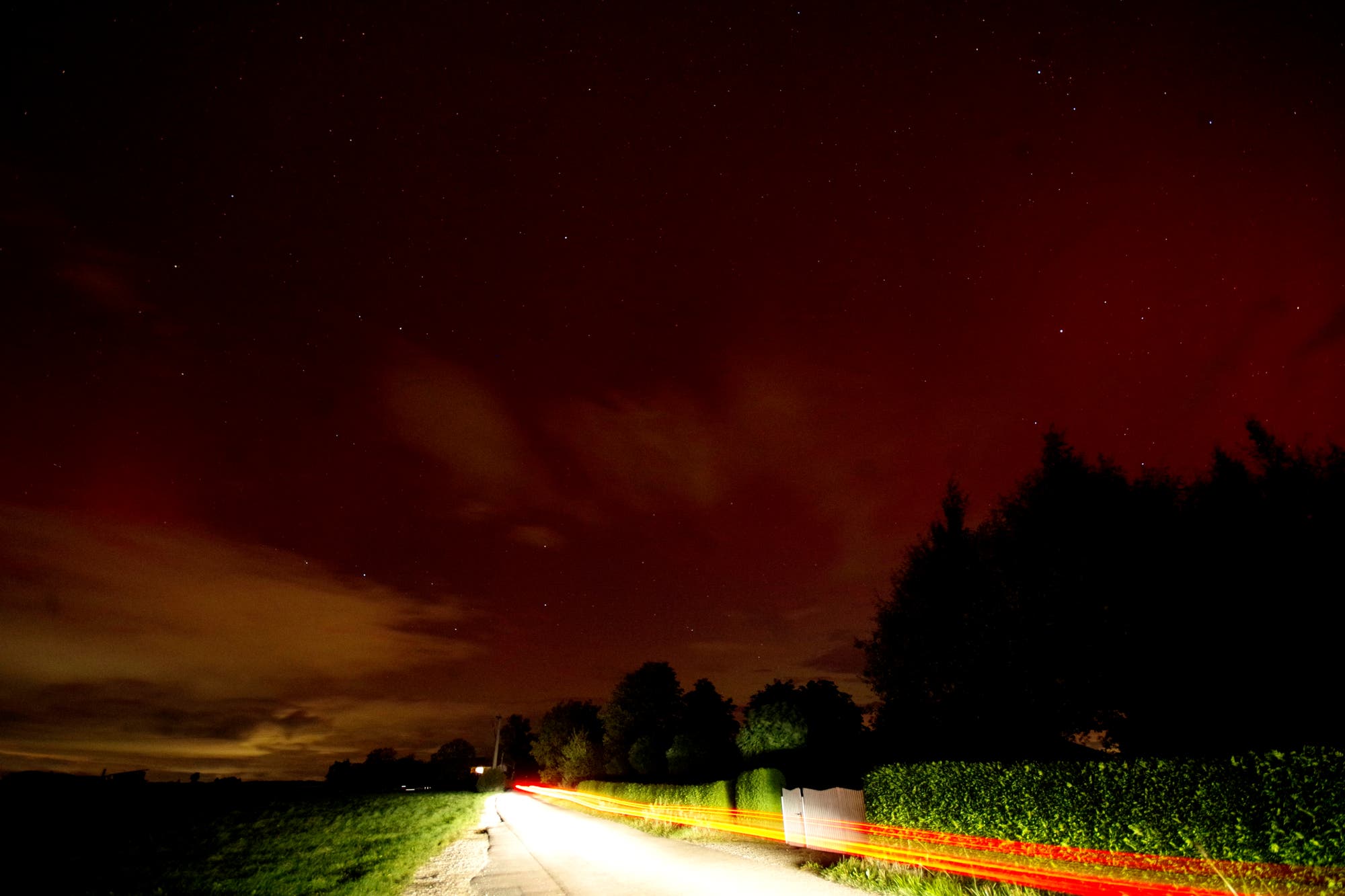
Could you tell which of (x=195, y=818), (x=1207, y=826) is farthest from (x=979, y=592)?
(x=195, y=818)

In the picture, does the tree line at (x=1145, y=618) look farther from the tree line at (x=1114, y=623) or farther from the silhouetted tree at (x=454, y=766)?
the silhouetted tree at (x=454, y=766)

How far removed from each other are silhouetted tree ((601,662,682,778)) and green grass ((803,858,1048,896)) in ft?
155

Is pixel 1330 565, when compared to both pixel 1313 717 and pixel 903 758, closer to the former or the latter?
pixel 1313 717

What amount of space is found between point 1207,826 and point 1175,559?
11.2 metres

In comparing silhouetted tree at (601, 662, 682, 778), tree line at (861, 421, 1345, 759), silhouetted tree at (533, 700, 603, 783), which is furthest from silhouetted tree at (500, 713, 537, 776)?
tree line at (861, 421, 1345, 759)

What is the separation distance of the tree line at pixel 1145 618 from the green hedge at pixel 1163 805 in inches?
283

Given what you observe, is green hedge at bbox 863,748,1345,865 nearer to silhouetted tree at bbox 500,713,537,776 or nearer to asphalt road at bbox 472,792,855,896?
asphalt road at bbox 472,792,855,896

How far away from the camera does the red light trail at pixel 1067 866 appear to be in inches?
315

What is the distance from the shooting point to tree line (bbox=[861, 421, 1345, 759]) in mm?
15477

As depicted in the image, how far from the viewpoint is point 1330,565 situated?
15.8 m

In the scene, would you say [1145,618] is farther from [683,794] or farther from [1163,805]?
[683,794]

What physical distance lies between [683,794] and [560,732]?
62.5m

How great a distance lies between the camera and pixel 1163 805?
31.0 feet

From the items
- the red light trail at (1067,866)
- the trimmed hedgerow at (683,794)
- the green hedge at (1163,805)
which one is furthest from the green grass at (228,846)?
the green hedge at (1163,805)
